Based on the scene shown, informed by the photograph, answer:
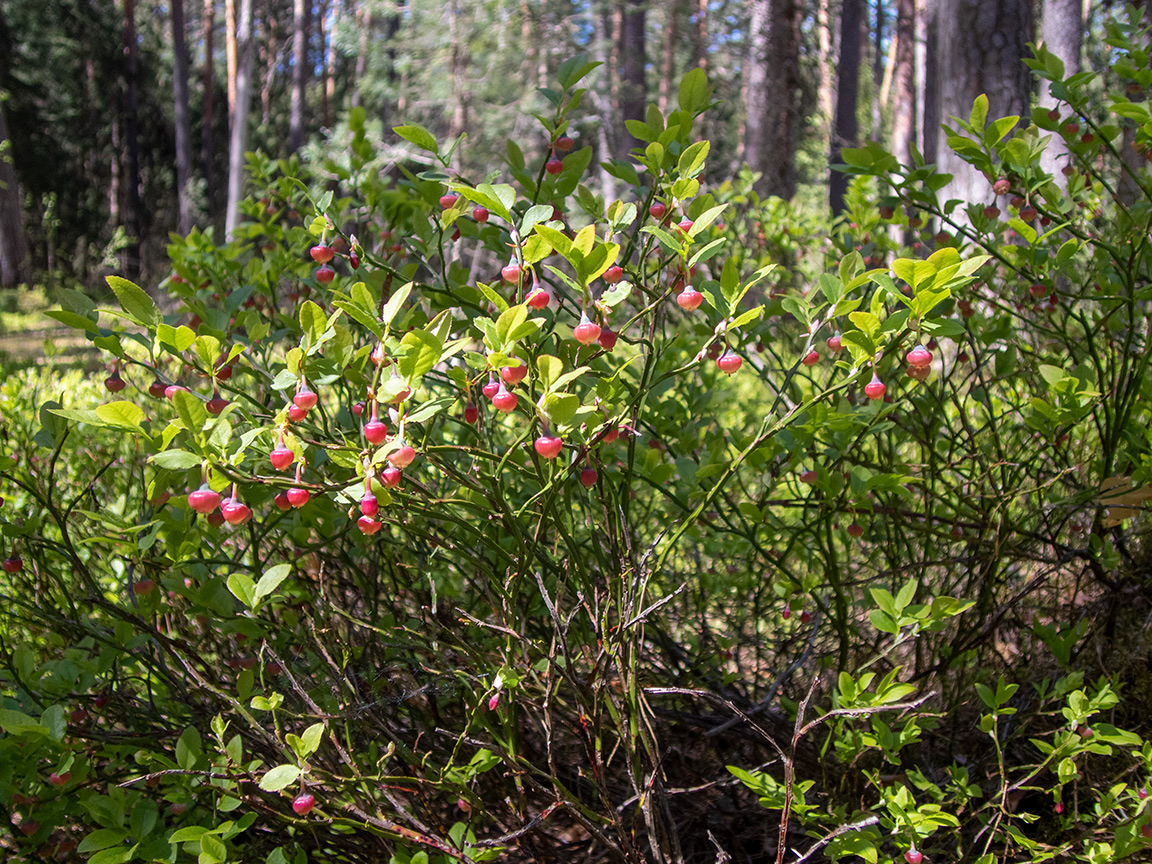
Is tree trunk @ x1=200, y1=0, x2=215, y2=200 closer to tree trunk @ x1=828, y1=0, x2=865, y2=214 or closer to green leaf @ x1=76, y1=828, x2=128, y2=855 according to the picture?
tree trunk @ x1=828, y1=0, x2=865, y2=214

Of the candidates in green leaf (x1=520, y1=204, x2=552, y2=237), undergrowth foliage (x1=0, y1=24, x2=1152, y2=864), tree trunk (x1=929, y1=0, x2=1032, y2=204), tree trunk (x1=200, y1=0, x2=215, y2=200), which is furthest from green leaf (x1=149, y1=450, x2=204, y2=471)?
tree trunk (x1=200, y1=0, x2=215, y2=200)

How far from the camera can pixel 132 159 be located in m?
23.2

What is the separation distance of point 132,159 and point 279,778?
26518 millimetres

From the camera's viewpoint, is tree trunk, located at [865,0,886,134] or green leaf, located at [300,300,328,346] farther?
tree trunk, located at [865,0,886,134]

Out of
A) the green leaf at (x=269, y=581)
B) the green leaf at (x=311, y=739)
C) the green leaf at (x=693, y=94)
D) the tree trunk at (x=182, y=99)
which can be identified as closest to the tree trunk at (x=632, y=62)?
the tree trunk at (x=182, y=99)

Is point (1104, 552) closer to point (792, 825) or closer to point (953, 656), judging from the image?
point (953, 656)

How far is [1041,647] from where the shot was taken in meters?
1.94

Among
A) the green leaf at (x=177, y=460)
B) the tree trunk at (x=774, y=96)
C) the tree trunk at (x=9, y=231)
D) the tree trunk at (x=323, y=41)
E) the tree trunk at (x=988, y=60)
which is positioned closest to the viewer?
the green leaf at (x=177, y=460)

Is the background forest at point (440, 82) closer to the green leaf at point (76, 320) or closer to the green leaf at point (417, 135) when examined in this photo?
the green leaf at point (417, 135)

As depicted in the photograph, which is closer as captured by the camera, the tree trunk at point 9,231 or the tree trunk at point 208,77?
the tree trunk at point 9,231

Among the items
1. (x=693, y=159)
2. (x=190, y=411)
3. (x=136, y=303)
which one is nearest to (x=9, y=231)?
(x=136, y=303)

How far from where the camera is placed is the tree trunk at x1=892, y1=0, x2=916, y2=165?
49.8ft

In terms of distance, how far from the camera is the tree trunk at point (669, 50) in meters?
13.5

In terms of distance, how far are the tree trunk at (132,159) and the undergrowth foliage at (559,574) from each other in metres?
23.5
